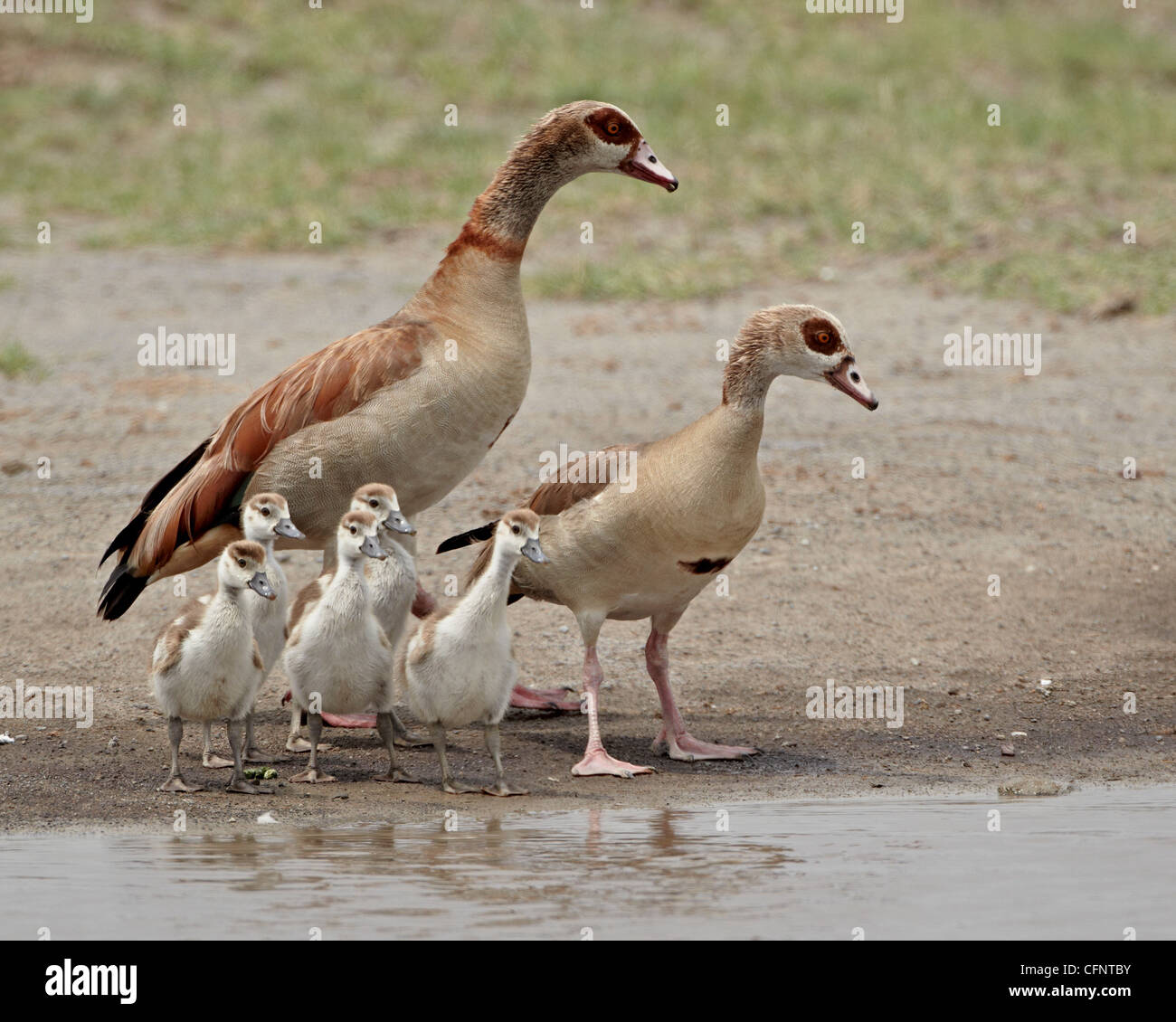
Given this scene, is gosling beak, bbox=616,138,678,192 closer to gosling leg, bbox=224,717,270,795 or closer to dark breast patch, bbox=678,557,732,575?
dark breast patch, bbox=678,557,732,575

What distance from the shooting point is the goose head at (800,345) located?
780 centimetres

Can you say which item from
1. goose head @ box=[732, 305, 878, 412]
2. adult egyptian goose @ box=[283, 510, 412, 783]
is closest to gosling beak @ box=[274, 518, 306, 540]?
adult egyptian goose @ box=[283, 510, 412, 783]

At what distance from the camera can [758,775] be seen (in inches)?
304

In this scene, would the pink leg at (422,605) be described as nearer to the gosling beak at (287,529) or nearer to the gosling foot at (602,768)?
the gosling beak at (287,529)

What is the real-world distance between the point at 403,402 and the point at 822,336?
1801 millimetres

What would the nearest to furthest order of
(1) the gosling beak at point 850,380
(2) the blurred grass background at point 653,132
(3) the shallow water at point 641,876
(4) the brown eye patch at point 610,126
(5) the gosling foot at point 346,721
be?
(3) the shallow water at point 641,876
(1) the gosling beak at point 850,380
(5) the gosling foot at point 346,721
(4) the brown eye patch at point 610,126
(2) the blurred grass background at point 653,132

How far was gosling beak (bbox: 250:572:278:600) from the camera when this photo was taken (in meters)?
7.27

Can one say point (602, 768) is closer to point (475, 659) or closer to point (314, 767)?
point (475, 659)

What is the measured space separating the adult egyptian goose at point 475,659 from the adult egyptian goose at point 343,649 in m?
0.18

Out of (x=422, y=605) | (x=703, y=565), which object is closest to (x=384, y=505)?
(x=422, y=605)

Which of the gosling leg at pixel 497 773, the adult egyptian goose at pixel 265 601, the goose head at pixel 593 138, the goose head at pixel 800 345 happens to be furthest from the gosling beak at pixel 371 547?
the goose head at pixel 593 138

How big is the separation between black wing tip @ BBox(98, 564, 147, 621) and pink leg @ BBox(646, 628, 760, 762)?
7.68 feet
